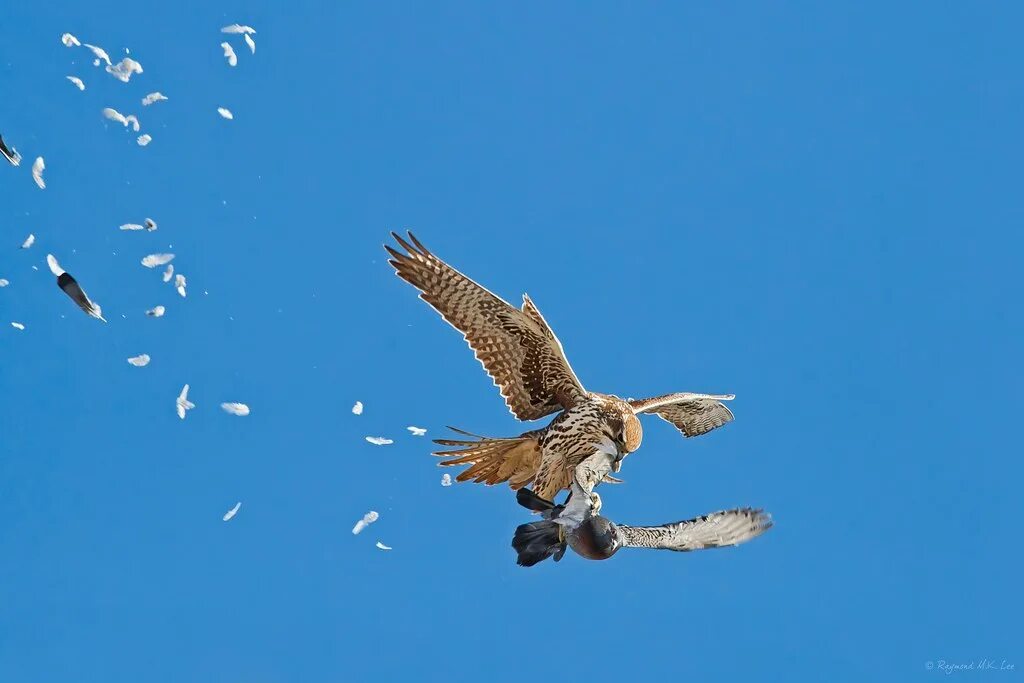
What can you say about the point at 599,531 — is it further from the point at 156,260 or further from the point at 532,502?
the point at 156,260

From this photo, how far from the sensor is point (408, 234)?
12.6 metres

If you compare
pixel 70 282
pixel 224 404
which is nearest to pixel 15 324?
pixel 70 282

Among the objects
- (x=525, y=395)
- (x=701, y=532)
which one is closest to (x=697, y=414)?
(x=525, y=395)

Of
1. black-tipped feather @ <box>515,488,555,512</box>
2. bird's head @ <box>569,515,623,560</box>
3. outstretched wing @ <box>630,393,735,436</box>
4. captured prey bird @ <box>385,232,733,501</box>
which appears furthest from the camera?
outstretched wing @ <box>630,393,735,436</box>

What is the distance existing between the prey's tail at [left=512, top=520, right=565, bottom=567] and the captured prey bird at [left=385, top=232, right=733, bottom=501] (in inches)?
47.6

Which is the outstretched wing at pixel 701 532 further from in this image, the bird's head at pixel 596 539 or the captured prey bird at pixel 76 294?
the captured prey bird at pixel 76 294

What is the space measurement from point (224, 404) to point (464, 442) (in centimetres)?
227

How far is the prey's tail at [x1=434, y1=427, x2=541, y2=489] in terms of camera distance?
12.5m

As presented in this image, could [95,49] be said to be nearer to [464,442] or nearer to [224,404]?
[224,404]

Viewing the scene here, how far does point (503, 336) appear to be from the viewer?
1262 cm

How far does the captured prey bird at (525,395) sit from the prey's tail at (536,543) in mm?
1209

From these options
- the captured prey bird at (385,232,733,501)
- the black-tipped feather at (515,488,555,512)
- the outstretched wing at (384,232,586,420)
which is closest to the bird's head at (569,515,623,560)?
the black-tipped feather at (515,488,555,512)

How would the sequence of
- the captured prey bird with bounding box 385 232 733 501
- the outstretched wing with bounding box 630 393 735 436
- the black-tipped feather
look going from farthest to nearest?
1. the outstretched wing with bounding box 630 393 735 436
2. the captured prey bird with bounding box 385 232 733 501
3. the black-tipped feather

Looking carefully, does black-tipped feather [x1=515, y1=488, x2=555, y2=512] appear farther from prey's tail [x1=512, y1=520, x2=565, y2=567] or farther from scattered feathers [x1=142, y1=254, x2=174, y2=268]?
scattered feathers [x1=142, y1=254, x2=174, y2=268]
